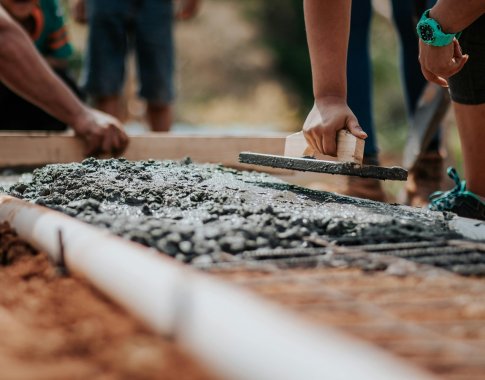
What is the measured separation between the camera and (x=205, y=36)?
60.2ft

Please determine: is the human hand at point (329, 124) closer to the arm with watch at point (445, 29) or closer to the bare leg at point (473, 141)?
the arm with watch at point (445, 29)

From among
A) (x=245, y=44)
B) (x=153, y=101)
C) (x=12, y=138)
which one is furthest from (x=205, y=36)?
(x=12, y=138)

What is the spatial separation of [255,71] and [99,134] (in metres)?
14.3

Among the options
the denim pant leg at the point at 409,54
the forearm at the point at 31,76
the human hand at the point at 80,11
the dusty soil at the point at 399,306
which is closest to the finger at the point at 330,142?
the dusty soil at the point at 399,306

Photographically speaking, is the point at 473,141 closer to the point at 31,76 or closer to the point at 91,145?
the point at 91,145

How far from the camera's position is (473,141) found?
95.7 inches

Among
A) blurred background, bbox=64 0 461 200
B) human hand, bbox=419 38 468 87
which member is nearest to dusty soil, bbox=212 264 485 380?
human hand, bbox=419 38 468 87

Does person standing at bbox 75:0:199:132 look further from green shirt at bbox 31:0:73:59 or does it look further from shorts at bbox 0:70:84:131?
shorts at bbox 0:70:84:131

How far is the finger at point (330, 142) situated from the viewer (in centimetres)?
204

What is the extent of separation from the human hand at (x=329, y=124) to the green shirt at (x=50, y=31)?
2.43 metres

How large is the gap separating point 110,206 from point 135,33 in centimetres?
278

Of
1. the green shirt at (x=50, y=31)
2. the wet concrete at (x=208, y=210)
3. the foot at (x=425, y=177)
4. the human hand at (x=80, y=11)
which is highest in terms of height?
the human hand at (x=80, y=11)

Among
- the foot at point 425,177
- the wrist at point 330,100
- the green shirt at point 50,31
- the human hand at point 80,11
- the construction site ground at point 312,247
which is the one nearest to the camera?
the construction site ground at point 312,247

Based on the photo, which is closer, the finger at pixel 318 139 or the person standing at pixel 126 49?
the finger at pixel 318 139
